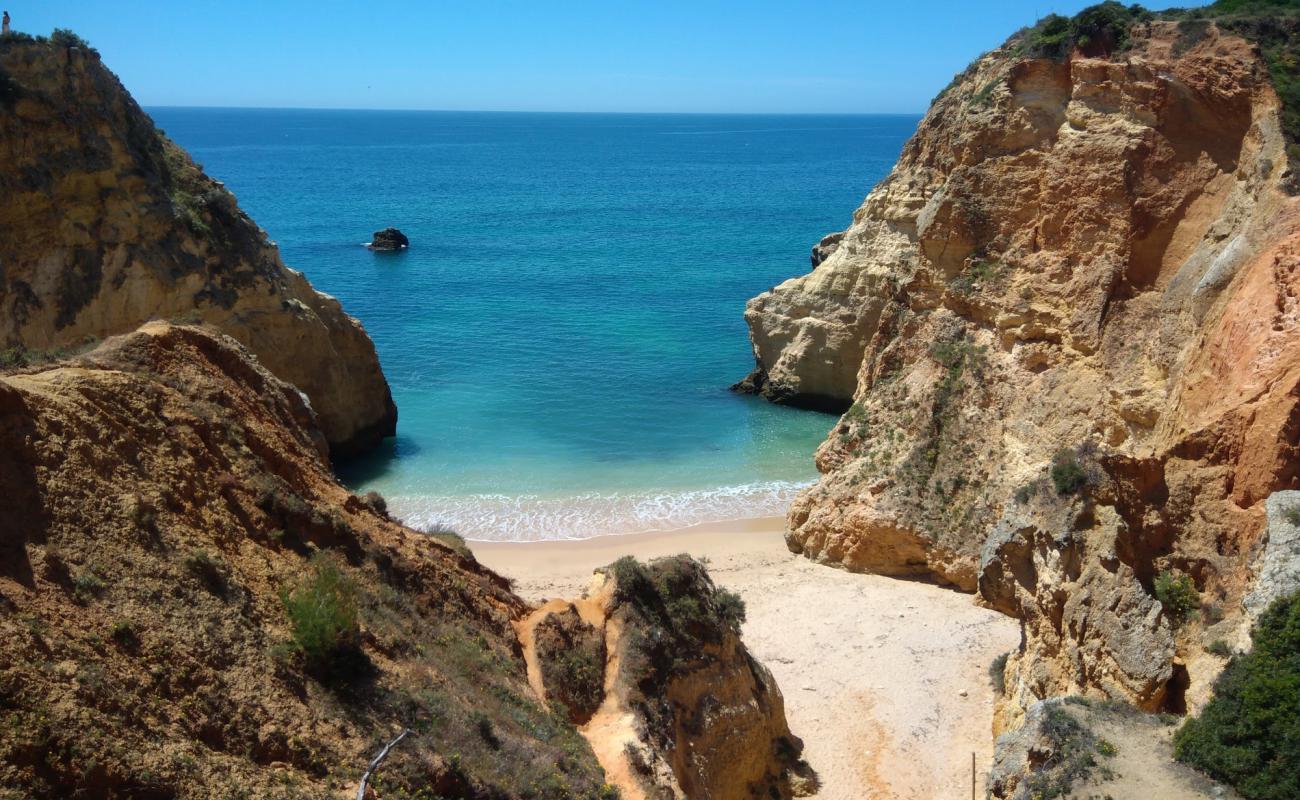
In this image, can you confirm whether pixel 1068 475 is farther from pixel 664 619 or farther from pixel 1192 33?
pixel 1192 33

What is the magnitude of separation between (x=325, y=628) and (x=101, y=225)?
19659 millimetres

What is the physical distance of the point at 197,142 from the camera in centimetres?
17875

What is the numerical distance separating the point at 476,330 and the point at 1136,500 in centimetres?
3689

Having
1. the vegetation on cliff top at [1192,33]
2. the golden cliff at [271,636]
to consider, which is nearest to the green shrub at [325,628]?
the golden cliff at [271,636]

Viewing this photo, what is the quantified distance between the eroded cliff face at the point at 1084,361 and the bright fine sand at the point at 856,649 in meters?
1.21

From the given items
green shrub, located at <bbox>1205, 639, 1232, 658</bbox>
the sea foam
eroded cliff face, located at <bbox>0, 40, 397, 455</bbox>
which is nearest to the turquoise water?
the sea foam

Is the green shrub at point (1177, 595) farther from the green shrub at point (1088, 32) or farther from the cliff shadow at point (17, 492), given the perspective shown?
the green shrub at point (1088, 32)

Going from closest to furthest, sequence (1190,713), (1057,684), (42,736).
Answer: (42,736), (1190,713), (1057,684)

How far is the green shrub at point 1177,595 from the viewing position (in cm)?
1421

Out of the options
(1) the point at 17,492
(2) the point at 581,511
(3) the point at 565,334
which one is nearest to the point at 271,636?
(1) the point at 17,492

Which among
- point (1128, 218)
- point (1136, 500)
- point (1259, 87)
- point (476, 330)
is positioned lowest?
point (476, 330)

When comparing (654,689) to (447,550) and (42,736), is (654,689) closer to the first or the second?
(447,550)

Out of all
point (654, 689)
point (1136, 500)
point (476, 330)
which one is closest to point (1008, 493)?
point (1136, 500)

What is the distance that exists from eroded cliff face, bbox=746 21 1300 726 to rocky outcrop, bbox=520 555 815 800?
431 cm
